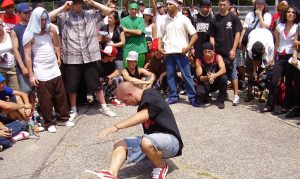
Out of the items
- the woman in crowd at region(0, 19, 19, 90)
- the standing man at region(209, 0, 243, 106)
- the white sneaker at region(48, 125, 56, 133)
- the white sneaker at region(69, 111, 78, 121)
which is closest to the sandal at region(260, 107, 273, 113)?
the standing man at region(209, 0, 243, 106)

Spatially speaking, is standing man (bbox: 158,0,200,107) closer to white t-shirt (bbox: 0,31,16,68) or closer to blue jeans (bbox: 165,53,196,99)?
blue jeans (bbox: 165,53,196,99)

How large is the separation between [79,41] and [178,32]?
1.82m

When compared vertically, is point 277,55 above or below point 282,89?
above

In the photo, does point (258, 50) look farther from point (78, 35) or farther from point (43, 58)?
point (43, 58)

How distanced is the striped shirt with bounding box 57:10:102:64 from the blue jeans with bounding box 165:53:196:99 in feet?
4.95

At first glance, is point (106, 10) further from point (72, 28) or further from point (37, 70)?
point (37, 70)

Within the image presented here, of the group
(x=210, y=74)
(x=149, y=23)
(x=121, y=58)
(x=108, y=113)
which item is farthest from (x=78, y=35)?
(x=149, y=23)

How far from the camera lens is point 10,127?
530 centimetres

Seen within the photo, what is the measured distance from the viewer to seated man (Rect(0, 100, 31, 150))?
16.7 ft

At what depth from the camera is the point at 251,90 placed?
23.2ft

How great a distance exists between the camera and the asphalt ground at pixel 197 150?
417 cm

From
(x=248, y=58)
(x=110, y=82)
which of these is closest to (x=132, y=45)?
(x=110, y=82)

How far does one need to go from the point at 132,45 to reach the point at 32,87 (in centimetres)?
233

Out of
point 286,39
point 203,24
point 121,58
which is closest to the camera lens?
point 286,39
